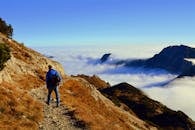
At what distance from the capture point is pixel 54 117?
3431 cm

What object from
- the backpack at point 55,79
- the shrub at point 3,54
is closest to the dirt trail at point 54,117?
the backpack at point 55,79

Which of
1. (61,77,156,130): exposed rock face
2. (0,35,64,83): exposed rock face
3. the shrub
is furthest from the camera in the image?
(0,35,64,83): exposed rock face

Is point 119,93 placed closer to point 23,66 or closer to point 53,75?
point 23,66

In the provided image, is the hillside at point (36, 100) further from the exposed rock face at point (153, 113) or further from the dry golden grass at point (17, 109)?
the exposed rock face at point (153, 113)

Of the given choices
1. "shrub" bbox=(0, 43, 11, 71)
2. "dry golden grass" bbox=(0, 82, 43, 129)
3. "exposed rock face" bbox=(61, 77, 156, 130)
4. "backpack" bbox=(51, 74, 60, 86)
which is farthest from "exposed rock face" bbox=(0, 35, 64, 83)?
"backpack" bbox=(51, 74, 60, 86)

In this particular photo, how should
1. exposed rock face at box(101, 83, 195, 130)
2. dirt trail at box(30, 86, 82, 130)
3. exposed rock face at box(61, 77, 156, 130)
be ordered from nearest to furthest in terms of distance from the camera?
dirt trail at box(30, 86, 82, 130) < exposed rock face at box(61, 77, 156, 130) < exposed rock face at box(101, 83, 195, 130)

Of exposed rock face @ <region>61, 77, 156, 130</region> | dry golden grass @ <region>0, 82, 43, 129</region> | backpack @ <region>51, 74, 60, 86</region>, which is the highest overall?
backpack @ <region>51, 74, 60, 86</region>

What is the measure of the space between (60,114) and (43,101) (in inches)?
100.0

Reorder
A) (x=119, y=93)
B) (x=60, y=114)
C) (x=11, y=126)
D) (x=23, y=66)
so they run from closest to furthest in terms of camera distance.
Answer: (x=11, y=126) < (x=60, y=114) < (x=23, y=66) < (x=119, y=93)

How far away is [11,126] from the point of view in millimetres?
30219

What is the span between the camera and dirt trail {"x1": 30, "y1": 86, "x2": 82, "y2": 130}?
1286 inches

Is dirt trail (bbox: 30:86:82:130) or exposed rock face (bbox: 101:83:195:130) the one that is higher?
dirt trail (bbox: 30:86:82:130)

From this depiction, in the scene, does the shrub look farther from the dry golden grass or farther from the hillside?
the dry golden grass

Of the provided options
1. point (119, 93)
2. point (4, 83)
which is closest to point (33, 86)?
point (4, 83)
